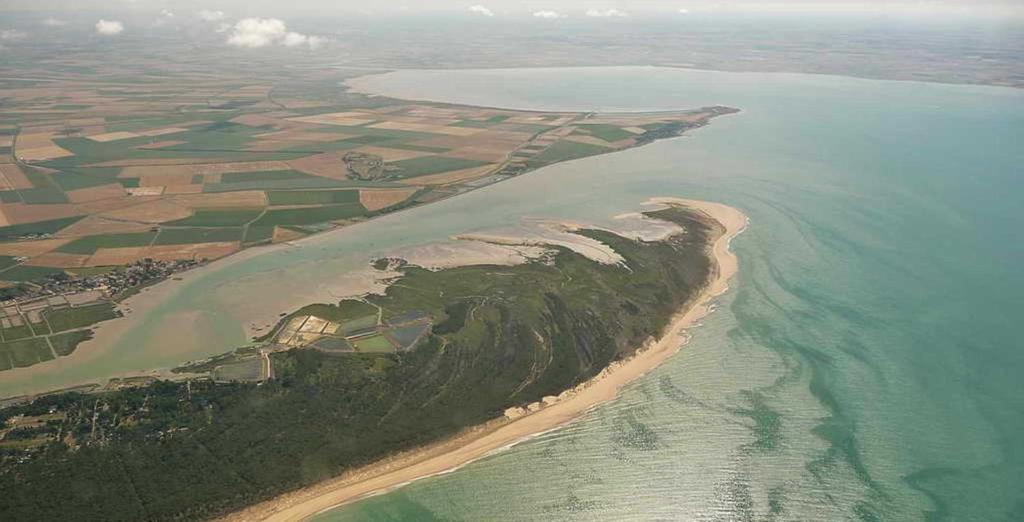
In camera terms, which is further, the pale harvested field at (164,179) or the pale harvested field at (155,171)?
the pale harvested field at (155,171)

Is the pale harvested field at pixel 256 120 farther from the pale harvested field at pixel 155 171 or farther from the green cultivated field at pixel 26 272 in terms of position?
the green cultivated field at pixel 26 272

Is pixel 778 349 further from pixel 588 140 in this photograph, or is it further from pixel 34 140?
pixel 34 140

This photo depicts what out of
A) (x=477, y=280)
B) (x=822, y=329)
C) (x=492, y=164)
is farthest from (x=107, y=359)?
(x=492, y=164)

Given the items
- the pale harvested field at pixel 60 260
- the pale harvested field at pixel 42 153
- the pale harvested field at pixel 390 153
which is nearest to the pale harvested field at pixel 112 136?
the pale harvested field at pixel 42 153

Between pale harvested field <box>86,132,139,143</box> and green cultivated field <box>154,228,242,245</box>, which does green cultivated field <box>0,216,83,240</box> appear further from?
pale harvested field <box>86,132,139,143</box>

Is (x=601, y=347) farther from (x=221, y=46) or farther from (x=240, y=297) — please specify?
(x=221, y=46)

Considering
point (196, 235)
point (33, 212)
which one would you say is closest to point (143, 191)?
point (33, 212)
